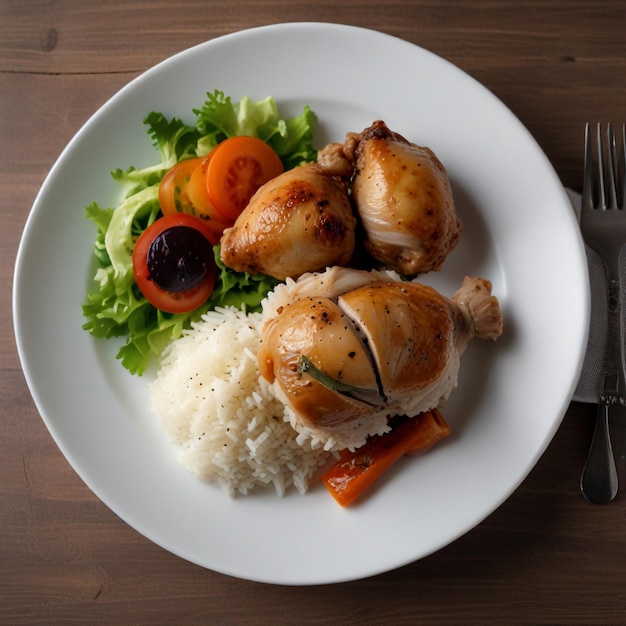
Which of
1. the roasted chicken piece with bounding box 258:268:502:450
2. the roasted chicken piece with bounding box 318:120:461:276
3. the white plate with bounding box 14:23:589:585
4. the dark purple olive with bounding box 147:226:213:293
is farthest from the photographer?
the dark purple olive with bounding box 147:226:213:293

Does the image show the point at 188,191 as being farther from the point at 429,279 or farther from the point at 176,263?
the point at 429,279

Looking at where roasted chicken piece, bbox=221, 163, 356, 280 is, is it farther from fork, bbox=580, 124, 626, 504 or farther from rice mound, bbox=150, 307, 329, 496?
fork, bbox=580, 124, 626, 504

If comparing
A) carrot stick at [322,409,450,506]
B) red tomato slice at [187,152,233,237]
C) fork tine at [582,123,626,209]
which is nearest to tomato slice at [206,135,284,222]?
red tomato slice at [187,152,233,237]

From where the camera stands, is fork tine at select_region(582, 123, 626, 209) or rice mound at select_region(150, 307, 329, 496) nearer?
rice mound at select_region(150, 307, 329, 496)

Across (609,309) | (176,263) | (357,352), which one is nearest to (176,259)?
(176,263)

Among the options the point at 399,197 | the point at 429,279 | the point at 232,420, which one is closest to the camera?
the point at 399,197

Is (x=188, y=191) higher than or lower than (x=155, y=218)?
higher
